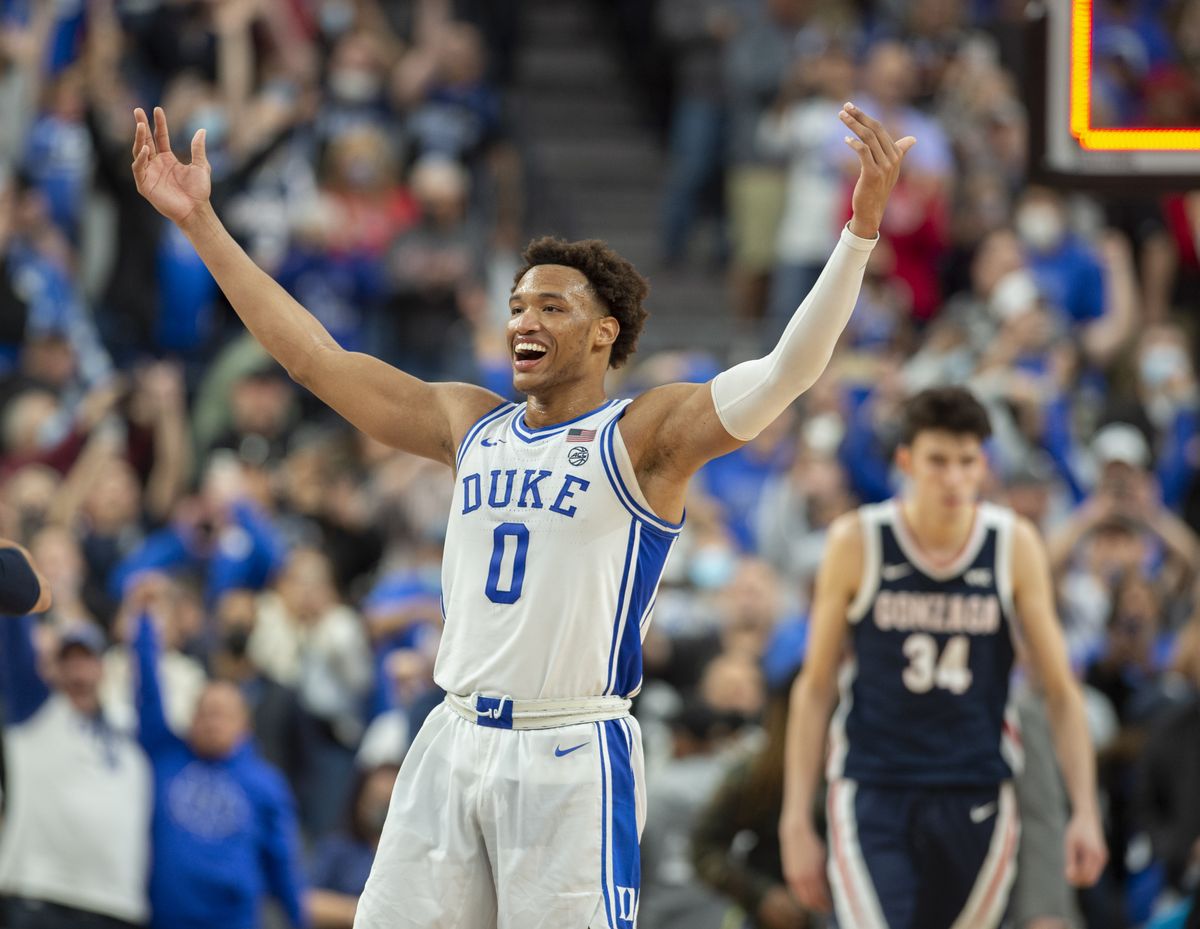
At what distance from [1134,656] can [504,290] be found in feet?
21.9

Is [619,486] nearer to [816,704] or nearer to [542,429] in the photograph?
[542,429]

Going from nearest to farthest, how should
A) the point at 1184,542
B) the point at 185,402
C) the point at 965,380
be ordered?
the point at 1184,542, the point at 965,380, the point at 185,402

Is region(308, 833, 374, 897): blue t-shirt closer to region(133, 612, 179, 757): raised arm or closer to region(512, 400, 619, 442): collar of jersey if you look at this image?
region(133, 612, 179, 757): raised arm

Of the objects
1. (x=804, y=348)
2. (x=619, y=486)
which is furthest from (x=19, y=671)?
(x=804, y=348)

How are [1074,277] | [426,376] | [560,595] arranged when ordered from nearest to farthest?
[560,595]
[426,376]
[1074,277]

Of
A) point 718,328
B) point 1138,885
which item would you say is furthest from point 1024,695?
point 718,328

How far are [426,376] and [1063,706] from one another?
804 centimetres

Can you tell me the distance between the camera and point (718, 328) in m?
16.2

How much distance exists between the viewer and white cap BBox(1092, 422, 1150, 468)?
1181 cm

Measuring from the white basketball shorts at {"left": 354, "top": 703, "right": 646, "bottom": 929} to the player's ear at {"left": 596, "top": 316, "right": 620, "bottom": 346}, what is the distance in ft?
3.53

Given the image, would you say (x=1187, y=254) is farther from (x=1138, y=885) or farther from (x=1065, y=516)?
(x=1138, y=885)

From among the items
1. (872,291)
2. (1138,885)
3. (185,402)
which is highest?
(872,291)

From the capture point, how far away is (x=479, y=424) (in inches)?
231

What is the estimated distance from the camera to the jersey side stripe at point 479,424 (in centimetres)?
579
